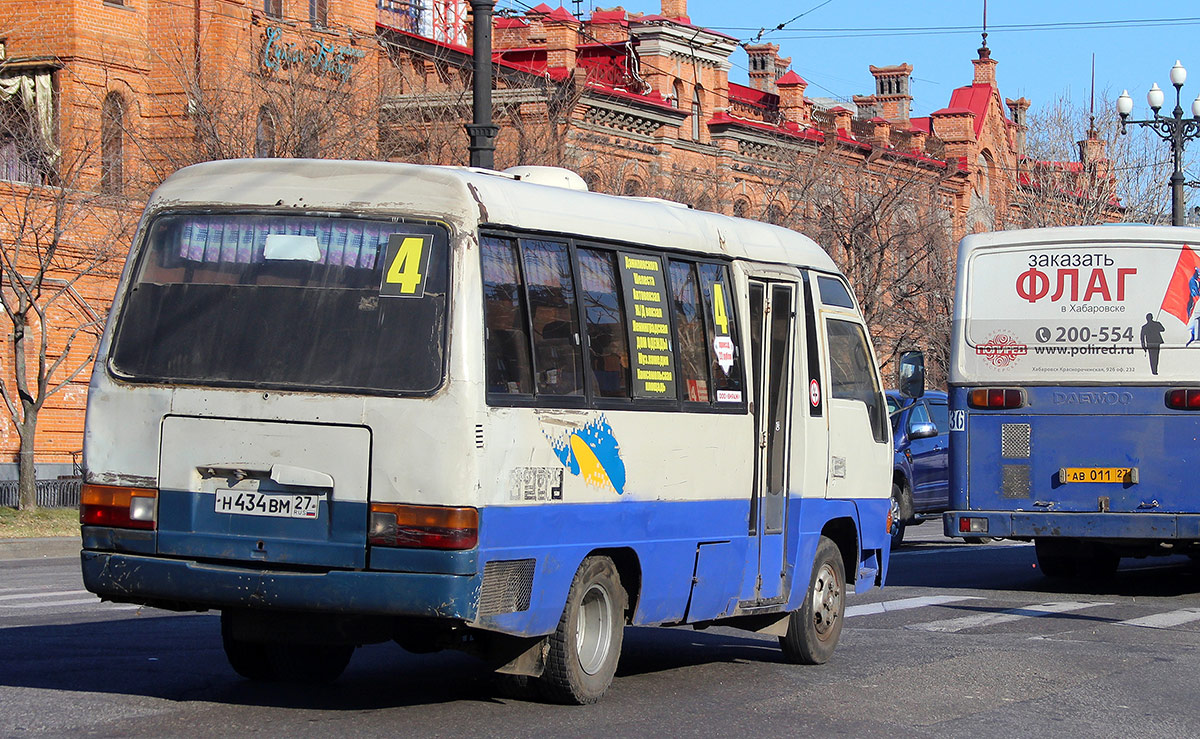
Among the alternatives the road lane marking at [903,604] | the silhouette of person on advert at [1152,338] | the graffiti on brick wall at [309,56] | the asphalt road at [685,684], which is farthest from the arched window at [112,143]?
the silhouette of person on advert at [1152,338]

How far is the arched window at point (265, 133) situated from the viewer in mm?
26812

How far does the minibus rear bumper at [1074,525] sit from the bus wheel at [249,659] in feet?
28.2

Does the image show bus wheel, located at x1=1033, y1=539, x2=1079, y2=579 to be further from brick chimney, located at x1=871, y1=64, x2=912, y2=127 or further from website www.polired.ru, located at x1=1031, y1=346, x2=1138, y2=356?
brick chimney, located at x1=871, y1=64, x2=912, y2=127

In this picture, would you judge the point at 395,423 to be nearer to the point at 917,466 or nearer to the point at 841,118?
the point at 917,466

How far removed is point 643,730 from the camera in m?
8.19

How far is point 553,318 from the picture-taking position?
28.0ft

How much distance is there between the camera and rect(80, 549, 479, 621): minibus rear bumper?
24.9 feet

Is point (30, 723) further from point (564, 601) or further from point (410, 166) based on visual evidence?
point (410, 166)

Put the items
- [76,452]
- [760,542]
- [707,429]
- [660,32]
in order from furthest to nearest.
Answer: [660,32], [76,452], [760,542], [707,429]

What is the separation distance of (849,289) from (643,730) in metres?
4.52

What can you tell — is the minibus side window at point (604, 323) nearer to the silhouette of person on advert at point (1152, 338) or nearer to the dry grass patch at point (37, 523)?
the silhouette of person on advert at point (1152, 338)

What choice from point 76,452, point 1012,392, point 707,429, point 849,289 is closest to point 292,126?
point 76,452

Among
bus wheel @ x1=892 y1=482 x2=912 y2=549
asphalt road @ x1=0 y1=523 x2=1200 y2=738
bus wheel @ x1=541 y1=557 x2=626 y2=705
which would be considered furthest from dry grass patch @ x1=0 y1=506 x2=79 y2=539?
bus wheel @ x1=541 y1=557 x2=626 y2=705

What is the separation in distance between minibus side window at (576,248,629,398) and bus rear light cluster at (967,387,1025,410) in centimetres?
794
